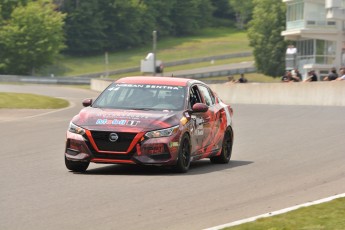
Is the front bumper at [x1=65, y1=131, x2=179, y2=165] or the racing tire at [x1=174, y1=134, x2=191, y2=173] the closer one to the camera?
the front bumper at [x1=65, y1=131, x2=179, y2=165]

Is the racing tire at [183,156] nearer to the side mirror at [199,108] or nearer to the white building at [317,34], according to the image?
the side mirror at [199,108]

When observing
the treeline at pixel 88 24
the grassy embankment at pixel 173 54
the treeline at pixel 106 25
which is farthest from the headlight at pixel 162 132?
the grassy embankment at pixel 173 54

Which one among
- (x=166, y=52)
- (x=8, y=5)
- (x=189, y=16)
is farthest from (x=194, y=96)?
(x=189, y=16)

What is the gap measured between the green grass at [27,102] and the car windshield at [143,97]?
21315 millimetres

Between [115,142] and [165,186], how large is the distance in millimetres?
1561

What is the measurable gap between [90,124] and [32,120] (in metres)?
17.1

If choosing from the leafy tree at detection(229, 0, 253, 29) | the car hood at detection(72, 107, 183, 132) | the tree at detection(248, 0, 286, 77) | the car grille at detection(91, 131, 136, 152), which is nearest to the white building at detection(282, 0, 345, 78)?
the tree at detection(248, 0, 286, 77)

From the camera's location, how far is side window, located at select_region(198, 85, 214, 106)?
16.0m

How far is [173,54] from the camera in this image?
152 m

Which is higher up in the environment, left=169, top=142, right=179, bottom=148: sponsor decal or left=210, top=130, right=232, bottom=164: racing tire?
left=169, top=142, right=179, bottom=148: sponsor decal

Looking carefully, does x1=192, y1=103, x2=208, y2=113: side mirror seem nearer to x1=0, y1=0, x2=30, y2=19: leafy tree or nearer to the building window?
the building window

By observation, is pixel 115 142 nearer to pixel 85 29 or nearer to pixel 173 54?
pixel 173 54

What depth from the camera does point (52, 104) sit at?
39719mm

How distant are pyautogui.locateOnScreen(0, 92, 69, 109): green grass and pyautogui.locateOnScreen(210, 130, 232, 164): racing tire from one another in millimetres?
20457
